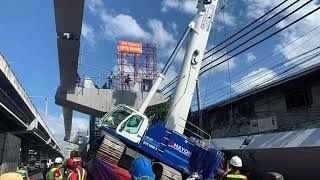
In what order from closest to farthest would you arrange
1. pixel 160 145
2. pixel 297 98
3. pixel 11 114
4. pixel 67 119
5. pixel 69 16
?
1. pixel 160 145
2. pixel 297 98
3. pixel 69 16
4. pixel 11 114
5. pixel 67 119

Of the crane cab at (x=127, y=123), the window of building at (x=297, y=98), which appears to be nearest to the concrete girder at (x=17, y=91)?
the crane cab at (x=127, y=123)

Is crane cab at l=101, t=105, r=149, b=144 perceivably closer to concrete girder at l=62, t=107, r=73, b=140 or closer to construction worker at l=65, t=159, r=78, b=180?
construction worker at l=65, t=159, r=78, b=180

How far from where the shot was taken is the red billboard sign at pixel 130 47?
236ft

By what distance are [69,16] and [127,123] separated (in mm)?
8031

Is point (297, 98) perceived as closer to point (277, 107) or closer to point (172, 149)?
point (277, 107)

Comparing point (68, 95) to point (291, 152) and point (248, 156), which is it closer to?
point (248, 156)

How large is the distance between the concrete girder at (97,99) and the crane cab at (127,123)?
1820 centimetres

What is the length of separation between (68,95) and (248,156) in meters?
23.6

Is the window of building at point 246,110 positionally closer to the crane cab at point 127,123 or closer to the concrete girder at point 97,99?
the concrete girder at point 97,99

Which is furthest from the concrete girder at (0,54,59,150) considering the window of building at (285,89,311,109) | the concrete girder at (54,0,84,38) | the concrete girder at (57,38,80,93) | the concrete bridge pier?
the window of building at (285,89,311,109)

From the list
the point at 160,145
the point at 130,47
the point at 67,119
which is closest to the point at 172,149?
the point at 160,145

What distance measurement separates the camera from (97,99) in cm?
3819

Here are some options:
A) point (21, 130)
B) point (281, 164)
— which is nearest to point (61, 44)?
point (281, 164)

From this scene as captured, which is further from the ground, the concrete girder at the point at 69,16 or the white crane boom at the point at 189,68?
the concrete girder at the point at 69,16
